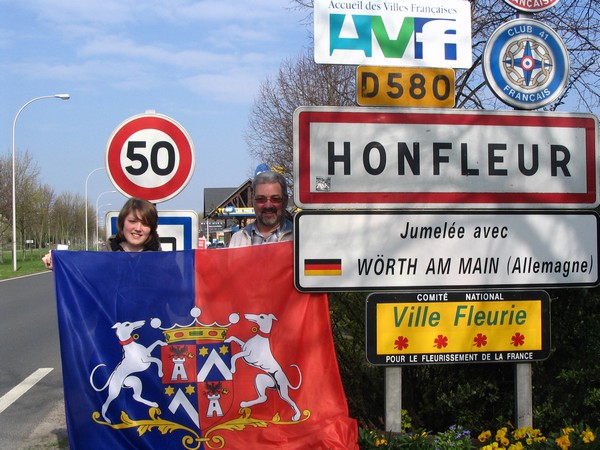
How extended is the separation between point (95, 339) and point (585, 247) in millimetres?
2611

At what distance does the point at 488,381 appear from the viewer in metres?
4.11

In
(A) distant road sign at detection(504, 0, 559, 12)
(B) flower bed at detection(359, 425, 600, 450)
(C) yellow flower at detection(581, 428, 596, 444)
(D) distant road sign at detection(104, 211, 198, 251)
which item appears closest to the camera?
(C) yellow flower at detection(581, 428, 596, 444)

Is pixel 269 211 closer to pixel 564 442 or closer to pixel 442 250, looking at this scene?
pixel 442 250

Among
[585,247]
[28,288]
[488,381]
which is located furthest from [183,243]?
[28,288]

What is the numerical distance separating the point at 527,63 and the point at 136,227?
258 centimetres

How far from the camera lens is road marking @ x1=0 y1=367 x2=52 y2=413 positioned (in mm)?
7012

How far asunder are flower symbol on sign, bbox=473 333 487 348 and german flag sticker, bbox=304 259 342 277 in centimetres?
81

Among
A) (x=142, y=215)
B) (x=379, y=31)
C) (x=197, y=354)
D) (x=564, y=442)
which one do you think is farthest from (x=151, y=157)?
(x=564, y=442)

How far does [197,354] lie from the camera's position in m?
3.45

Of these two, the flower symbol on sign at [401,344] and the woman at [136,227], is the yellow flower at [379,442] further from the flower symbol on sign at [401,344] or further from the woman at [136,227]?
the woman at [136,227]

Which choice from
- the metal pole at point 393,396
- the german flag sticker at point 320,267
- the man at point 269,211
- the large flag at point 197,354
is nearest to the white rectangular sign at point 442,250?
the german flag sticker at point 320,267

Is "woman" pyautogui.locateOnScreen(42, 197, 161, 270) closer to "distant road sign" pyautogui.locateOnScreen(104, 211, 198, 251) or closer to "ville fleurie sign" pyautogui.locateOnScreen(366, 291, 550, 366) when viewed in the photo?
"ville fleurie sign" pyautogui.locateOnScreen(366, 291, 550, 366)

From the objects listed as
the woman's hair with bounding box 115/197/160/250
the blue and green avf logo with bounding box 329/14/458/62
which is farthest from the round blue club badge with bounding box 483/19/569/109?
the woman's hair with bounding box 115/197/160/250

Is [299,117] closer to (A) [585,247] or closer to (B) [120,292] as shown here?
(B) [120,292]
